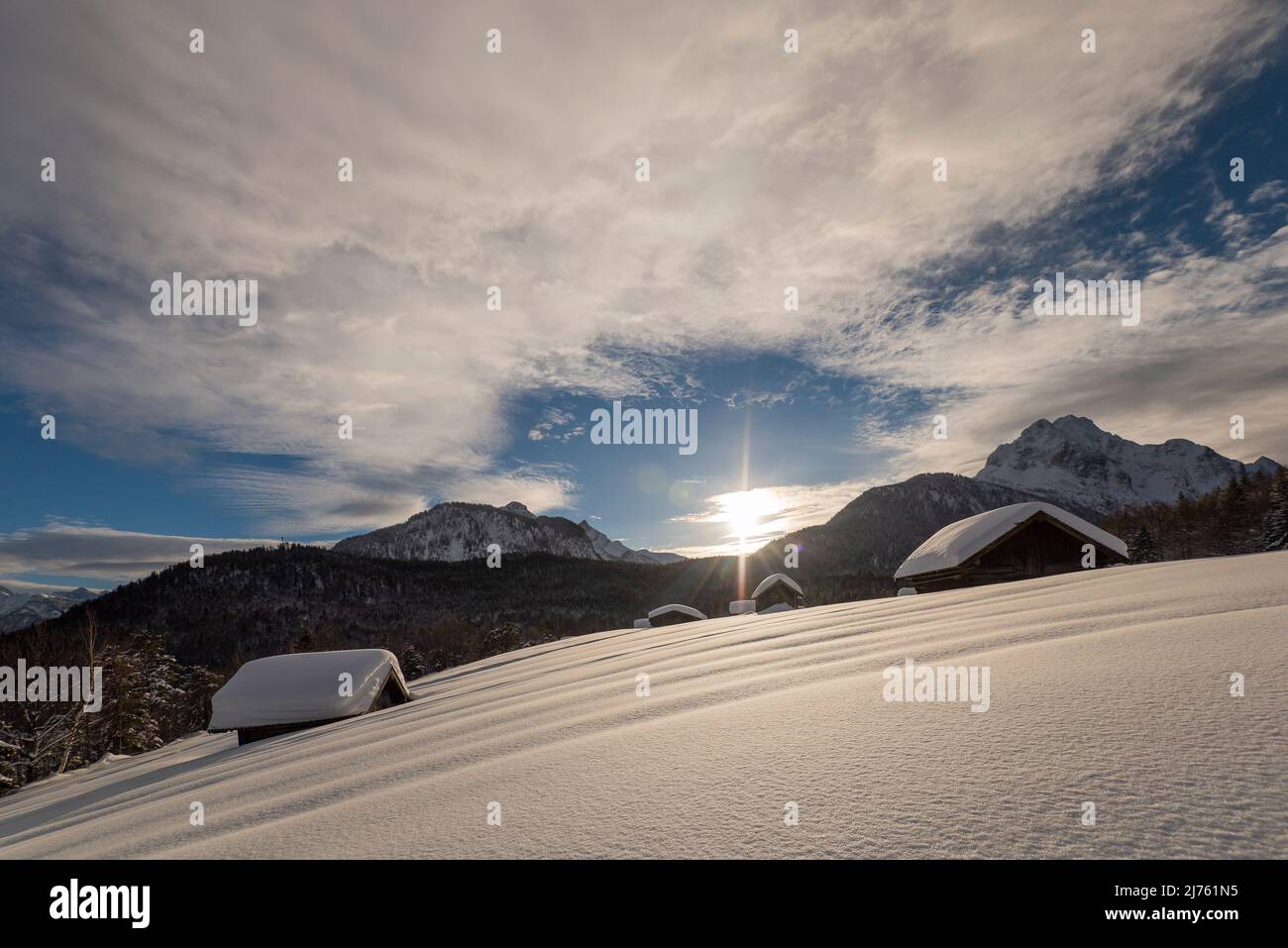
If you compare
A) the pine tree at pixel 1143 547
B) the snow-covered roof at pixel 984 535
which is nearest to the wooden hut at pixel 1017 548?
the snow-covered roof at pixel 984 535

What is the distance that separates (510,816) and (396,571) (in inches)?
7176

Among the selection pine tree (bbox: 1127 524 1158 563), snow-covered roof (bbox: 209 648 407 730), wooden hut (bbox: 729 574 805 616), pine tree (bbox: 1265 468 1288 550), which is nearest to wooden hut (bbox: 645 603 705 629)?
wooden hut (bbox: 729 574 805 616)

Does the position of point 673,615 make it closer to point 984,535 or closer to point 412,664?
point 412,664

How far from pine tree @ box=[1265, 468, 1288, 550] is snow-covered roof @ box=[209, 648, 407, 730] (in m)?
64.2

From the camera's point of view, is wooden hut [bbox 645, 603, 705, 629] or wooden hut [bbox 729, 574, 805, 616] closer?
wooden hut [bbox 729, 574, 805, 616]

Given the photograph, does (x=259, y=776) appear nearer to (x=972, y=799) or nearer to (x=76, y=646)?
(x=972, y=799)

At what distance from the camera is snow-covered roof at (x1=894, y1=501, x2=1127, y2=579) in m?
16.7

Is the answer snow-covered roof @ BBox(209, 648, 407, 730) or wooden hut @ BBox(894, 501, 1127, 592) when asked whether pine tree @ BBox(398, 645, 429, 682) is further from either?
wooden hut @ BBox(894, 501, 1127, 592)

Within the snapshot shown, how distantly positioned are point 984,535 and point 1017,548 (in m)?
1.87

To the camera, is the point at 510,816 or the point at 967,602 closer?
the point at 510,816

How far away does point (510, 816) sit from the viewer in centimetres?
222
